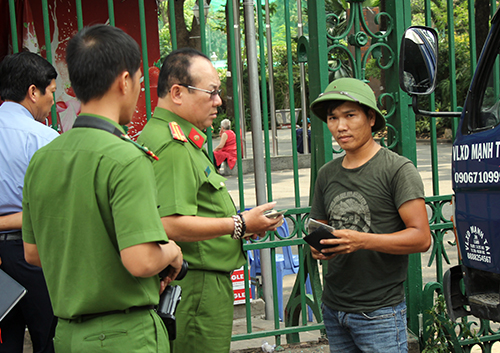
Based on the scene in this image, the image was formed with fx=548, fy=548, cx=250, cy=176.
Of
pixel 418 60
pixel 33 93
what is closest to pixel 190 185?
pixel 33 93

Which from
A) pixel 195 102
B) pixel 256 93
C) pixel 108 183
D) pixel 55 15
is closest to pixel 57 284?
pixel 108 183

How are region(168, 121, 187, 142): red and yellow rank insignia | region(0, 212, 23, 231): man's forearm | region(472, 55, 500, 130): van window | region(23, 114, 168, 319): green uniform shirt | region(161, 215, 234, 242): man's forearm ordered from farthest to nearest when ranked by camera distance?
region(0, 212, 23, 231): man's forearm, region(472, 55, 500, 130): van window, region(168, 121, 187, 142): red and yellow rank insignia, region(161, 215, 234, 242): man's forearm, region(23, 114, 168, 319): green uniform shirt

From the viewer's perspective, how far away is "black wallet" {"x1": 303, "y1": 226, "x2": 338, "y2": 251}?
7.59 feet

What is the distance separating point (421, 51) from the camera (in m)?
2.92

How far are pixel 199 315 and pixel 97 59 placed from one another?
1229 millimetres

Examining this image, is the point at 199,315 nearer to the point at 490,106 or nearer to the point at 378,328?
the point at 378,328

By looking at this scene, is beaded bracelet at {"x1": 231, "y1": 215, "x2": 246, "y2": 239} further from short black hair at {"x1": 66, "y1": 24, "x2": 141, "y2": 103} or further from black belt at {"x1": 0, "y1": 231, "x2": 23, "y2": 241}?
black belt at {"x1": 0, "y1": 231, "x2": 23, "y2": 241}

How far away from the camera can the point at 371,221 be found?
246cm

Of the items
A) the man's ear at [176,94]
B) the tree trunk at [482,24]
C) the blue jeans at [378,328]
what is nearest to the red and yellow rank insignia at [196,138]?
the man's ear at [176,94]

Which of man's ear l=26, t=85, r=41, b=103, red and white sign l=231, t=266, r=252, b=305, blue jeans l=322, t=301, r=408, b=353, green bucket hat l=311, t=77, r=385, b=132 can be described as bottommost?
red and white sign l=231, t=266, r=252, b=305

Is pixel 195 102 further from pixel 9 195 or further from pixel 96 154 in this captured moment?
pixel 9 195

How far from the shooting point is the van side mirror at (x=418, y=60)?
2.90 meters

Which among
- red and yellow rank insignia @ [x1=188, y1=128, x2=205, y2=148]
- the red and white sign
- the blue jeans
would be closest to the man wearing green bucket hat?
the blue jeans

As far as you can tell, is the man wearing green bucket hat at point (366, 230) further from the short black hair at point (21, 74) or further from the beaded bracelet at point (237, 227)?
the short black hair at point (21, 74)
